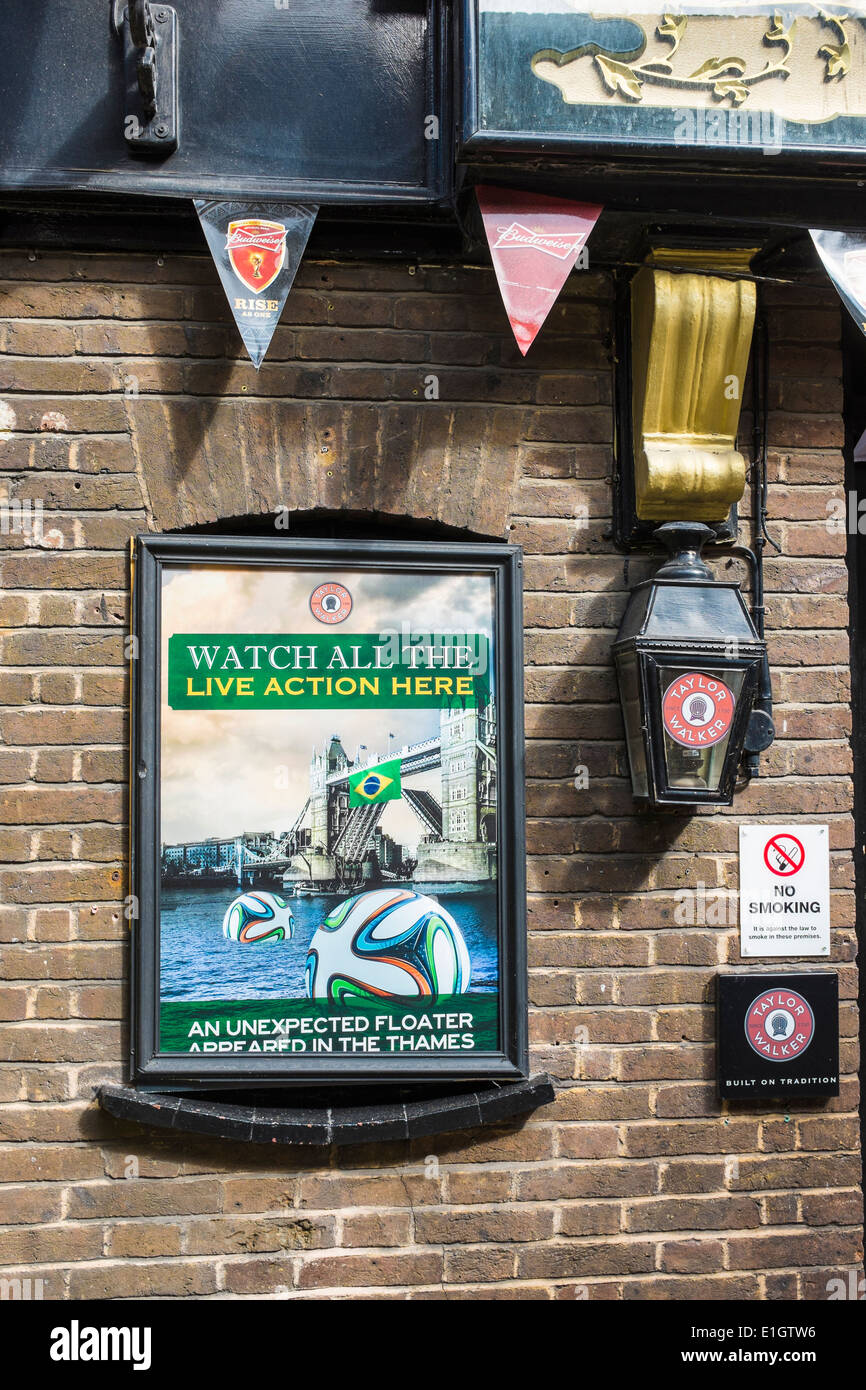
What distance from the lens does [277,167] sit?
295 centimetres

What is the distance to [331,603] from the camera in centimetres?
302

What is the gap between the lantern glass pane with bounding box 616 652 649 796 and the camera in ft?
9.58

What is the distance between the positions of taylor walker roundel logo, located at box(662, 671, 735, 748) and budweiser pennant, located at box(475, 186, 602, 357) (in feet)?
3.34

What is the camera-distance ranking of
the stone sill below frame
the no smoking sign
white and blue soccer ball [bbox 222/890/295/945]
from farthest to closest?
the no smoking sign < white and blue soccer ball [bbox 222/890/295/945] < the stone sill below frame

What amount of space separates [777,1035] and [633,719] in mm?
1010

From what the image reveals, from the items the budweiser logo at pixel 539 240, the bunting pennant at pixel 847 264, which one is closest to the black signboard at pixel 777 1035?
the bunting pennant at pixel 847 264

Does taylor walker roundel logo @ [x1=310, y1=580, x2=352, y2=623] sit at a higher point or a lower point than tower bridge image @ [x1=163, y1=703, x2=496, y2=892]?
higher

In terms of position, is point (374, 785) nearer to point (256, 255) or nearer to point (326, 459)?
point (326, 459)

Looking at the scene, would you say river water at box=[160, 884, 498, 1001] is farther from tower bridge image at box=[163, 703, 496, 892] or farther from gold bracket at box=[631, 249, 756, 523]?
gold bracket at box=[631, 249, 756, 523]

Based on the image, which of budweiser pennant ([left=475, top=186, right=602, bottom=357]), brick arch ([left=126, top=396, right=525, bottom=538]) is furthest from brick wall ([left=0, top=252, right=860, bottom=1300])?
budweiser pennant ([left=475, top=186, right=602, bottom=357])

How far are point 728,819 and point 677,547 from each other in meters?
0.81

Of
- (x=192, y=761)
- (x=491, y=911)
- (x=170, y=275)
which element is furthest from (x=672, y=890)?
(x=170, y=275)

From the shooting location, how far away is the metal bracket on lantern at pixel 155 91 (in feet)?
9.46

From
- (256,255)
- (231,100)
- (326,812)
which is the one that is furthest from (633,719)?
(231,100)
